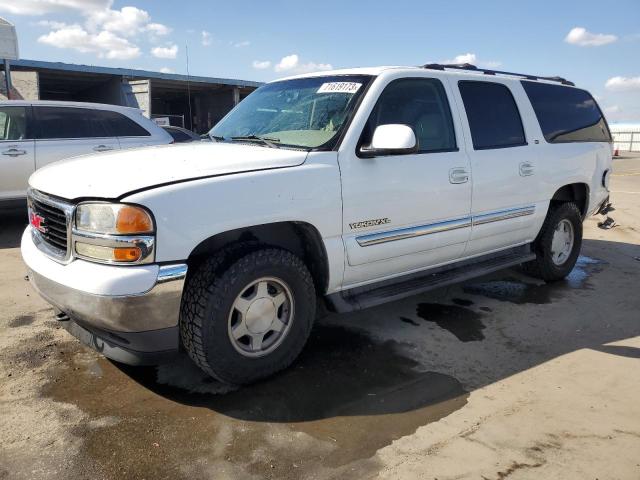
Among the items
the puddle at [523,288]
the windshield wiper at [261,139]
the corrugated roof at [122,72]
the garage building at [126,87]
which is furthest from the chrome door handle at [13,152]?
the corrugated roof at [122,72]

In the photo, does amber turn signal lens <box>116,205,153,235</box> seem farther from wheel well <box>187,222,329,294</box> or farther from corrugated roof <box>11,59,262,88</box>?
corrugated roof <box>11,59,262,88</box>

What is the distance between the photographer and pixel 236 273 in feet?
9.41

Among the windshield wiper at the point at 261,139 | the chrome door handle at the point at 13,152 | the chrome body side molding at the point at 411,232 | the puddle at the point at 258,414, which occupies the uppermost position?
the windshield wiper at the point at 261,139

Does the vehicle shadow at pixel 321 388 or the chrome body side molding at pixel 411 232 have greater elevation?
the chrome body side molding at pixel 411 232

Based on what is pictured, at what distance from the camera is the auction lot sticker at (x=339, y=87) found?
11.9 ft

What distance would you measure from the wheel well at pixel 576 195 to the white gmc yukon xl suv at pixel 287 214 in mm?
526

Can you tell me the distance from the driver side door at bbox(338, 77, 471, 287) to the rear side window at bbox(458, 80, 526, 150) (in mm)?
242

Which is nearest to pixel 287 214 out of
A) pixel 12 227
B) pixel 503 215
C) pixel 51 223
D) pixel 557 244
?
pixel 51 223

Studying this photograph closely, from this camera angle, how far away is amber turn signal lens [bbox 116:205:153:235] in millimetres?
2588

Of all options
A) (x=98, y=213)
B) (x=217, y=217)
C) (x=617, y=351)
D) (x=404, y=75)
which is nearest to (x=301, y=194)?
(x=217, y=217)

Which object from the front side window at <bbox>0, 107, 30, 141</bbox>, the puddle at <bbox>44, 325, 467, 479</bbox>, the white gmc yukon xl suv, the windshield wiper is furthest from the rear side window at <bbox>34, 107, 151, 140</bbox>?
the puddle at <bbox>44, 325, 467, 479</bbox>

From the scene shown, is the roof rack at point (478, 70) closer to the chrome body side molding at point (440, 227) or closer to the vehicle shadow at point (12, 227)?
the chrome body side molding at point (440, 227)

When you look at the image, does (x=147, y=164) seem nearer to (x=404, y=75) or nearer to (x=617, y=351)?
(x=404, y=75)

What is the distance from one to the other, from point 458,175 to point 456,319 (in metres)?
1.21
